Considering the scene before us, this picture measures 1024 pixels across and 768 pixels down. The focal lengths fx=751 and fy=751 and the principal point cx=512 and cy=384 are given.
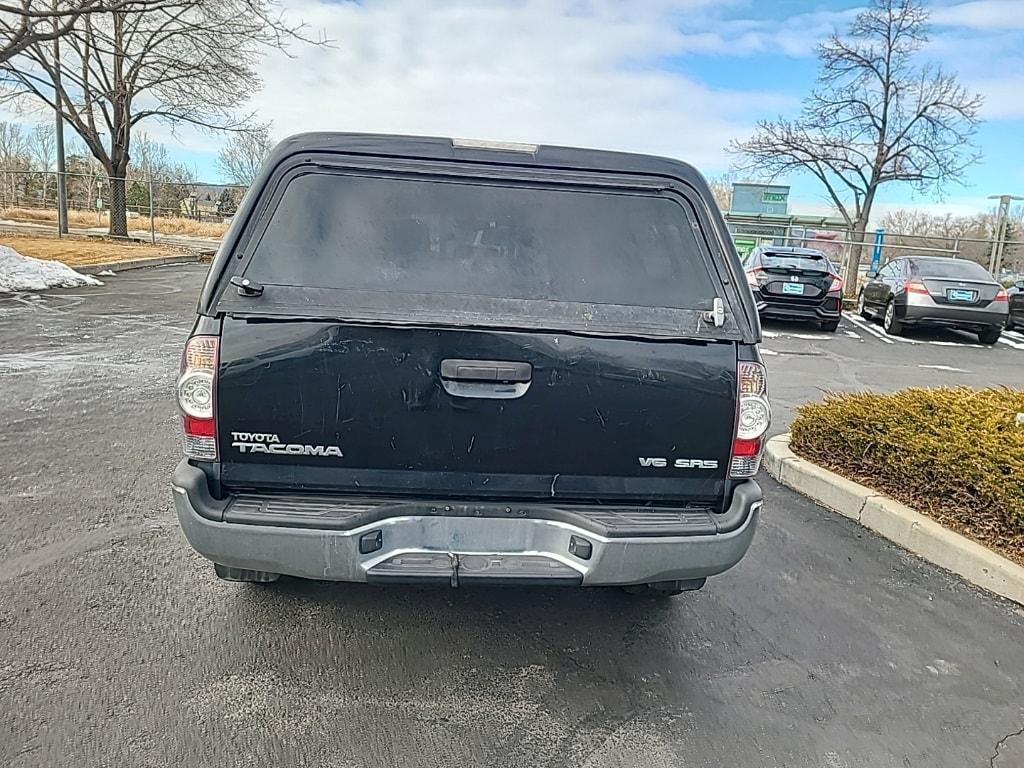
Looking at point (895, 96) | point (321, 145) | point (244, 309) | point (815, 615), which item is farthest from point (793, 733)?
point (895, 96)

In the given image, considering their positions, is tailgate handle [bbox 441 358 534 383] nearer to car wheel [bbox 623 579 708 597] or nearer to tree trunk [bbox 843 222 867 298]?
car wheel [bbox 623 579 708 597]

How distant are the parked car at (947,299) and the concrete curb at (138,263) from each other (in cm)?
1656

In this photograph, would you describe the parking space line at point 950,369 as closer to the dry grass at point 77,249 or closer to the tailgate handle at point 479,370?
the tailgate handle at point 479,370

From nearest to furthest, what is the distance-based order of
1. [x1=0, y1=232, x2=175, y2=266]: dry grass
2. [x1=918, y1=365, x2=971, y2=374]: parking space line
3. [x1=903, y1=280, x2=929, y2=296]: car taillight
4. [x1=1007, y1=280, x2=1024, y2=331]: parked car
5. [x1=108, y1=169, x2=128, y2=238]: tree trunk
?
[x1=918, y1=365, x2=971, y2=374]: parking space line, [x1=903, y1=280, x2=929, y2=296]: car taillight, [x1=1007, y1=280, x2=1024, y2=331]: parked car, [x1=0, y1=232, x2=175, y2=266]: dry grass, [x1=108, y1=169, x2=128, y2=238]: tree trunk

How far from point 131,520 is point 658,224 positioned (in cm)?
316

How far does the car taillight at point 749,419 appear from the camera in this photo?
262cm

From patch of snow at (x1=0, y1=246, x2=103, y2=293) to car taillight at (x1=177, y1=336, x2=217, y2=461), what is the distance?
12.9 m

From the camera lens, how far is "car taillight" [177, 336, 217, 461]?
2.46 m

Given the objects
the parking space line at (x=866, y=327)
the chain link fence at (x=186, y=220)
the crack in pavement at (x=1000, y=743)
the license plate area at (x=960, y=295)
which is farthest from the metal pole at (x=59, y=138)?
the crack in pavement at (x=1000, y=743)

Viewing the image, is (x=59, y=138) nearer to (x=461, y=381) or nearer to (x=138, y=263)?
(x=138, y=263)

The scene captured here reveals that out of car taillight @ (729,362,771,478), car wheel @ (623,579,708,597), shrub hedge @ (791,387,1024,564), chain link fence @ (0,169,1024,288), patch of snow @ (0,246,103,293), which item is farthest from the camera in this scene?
chain link fence @ (0,169,1024,288)

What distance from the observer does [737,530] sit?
2645 millimetres

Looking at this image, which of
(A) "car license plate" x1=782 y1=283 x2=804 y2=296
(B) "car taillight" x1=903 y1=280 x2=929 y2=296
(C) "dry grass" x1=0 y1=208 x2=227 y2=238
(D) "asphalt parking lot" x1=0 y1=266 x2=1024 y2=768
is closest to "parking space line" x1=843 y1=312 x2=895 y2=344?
(B) "car taillight" x1=903 y1=280 x2=929 y2=296

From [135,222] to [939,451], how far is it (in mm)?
39558
